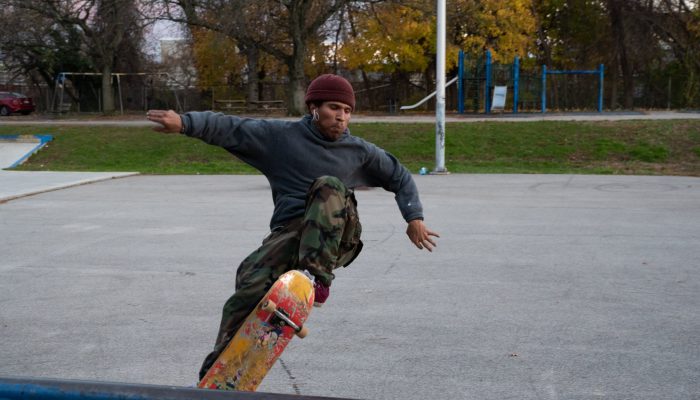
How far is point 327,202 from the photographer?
3793mm

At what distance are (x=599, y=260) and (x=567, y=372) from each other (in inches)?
145

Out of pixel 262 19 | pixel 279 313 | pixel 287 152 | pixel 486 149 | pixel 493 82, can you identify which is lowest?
pixel 486 149

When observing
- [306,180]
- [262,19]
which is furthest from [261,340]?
[262,19]

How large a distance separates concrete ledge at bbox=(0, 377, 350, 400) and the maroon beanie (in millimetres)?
2033

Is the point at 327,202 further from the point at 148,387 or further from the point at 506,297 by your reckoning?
the point at 506,297

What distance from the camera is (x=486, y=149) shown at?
872 inches

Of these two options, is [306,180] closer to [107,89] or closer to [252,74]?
[107,89]

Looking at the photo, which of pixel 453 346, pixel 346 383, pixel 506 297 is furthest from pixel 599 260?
pixel 346 383

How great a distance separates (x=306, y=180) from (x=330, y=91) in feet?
1.52

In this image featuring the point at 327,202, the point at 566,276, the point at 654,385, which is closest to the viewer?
the point at 327,202

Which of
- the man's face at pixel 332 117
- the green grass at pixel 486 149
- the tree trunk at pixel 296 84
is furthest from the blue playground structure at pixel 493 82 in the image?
the man's face at pixel 332 117

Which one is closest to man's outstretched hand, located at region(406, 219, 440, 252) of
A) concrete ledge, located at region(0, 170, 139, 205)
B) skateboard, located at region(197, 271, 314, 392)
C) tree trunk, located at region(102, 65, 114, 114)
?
skateboard, located at region(197, 271, 314, 392)

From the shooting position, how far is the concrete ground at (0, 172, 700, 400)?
461 centimetres

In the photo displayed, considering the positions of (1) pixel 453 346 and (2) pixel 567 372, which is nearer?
(2) pixel 567 372
